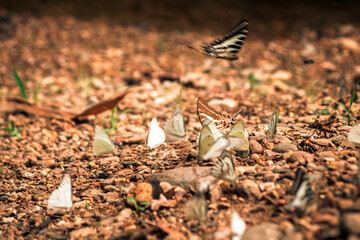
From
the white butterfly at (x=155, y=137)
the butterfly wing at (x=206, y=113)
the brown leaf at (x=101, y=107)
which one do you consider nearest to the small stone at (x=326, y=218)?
the butterfly wing at (x=206, y=113)

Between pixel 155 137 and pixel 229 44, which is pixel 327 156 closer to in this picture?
pixel 229 44

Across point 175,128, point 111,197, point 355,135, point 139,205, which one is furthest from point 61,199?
point 355,135

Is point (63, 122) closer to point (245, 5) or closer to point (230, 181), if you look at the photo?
point (230, 181)

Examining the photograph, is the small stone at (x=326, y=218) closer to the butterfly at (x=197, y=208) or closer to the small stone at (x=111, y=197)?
the butterfly at (x=197, y=208)

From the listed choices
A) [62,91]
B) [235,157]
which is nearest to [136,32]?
→ [62,91]

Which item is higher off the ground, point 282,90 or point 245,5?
point 245,5

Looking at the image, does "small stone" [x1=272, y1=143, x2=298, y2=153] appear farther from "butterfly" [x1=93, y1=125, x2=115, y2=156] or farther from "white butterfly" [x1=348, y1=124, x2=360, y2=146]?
"butterfly" [x1=93, y1=125, x2=115, y2=156]

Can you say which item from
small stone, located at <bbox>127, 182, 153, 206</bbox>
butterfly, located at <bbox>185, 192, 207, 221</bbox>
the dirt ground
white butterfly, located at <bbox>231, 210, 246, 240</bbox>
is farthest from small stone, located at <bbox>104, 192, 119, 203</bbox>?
white butterfly, located at <bbox>231, 210, 246, 240</bbox>

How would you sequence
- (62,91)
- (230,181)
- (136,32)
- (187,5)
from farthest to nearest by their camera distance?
(187,5)
(136,32)
(62,91)
(230,181)
